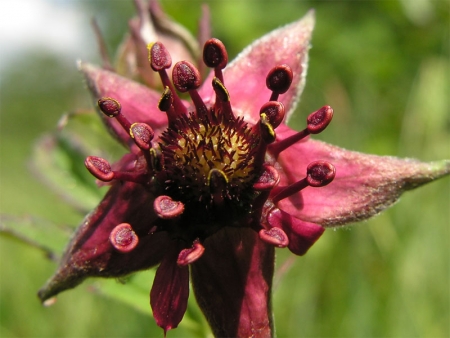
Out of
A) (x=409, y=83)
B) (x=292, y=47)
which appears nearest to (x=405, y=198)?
(x=292, y=47)

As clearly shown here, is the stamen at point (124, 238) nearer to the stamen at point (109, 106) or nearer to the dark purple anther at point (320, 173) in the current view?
the stamen at point (109, 106)

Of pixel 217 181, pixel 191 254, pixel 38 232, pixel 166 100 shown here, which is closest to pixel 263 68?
pixel 166 100

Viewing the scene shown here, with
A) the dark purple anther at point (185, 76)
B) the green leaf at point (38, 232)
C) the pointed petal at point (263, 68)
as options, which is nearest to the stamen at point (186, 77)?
the dark purple anther at point (185, 76)

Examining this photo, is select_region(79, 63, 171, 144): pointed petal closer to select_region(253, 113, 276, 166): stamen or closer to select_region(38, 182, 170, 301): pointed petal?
select_region(38, 182, 170, 301): pointed petal

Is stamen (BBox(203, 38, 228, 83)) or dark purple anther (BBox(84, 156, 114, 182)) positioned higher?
stamen (BBox(203, 38, 228, 83))

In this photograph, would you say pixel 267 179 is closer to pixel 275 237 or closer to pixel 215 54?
pixel 275 237

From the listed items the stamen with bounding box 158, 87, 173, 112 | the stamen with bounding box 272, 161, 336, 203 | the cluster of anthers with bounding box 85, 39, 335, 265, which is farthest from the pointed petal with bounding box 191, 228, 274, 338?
the stamen with bounding box 158, 87, 173, 112
